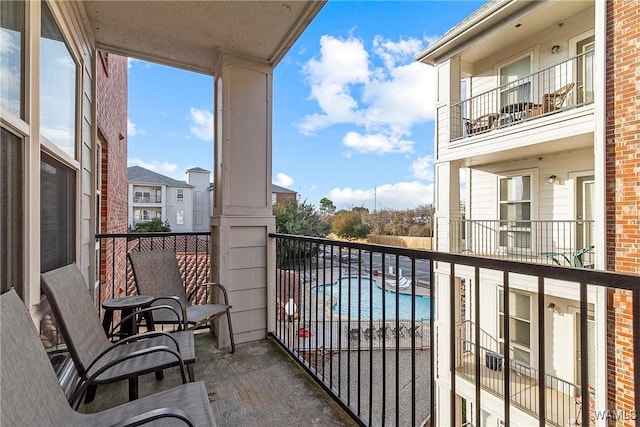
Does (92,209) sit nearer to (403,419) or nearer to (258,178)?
(258,178)

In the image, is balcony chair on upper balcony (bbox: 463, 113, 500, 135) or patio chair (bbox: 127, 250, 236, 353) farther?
balcony chair on upper balcony (bbox: 463, 113, 500, 135)

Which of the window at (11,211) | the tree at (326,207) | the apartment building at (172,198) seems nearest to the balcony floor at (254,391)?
the window at (11,211)

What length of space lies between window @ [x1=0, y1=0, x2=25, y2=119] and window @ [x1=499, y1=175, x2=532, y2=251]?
668 cm

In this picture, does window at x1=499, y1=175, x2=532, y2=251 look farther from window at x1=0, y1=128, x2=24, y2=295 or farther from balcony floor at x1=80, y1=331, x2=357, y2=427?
window at x1=0, y1=128, x2=24, y2=295

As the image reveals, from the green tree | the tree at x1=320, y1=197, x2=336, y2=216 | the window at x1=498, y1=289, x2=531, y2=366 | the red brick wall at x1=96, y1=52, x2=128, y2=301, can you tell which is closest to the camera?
the red brick wall at x1=96, y1=52, x2=128, y2=301

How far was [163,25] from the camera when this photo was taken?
2455 millimetres

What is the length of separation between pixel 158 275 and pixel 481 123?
630cm

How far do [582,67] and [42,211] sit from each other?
703cm

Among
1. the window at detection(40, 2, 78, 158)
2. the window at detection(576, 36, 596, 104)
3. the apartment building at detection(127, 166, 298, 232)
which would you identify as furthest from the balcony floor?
the apartment building at detection(127, 166, 298, 232)

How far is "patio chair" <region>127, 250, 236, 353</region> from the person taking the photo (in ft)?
8.23

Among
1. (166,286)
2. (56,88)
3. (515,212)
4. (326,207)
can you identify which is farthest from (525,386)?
(326,207)

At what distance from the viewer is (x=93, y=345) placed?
5.36 ft

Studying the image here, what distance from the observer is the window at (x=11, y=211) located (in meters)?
1.05

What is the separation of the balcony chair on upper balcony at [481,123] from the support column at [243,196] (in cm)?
479
